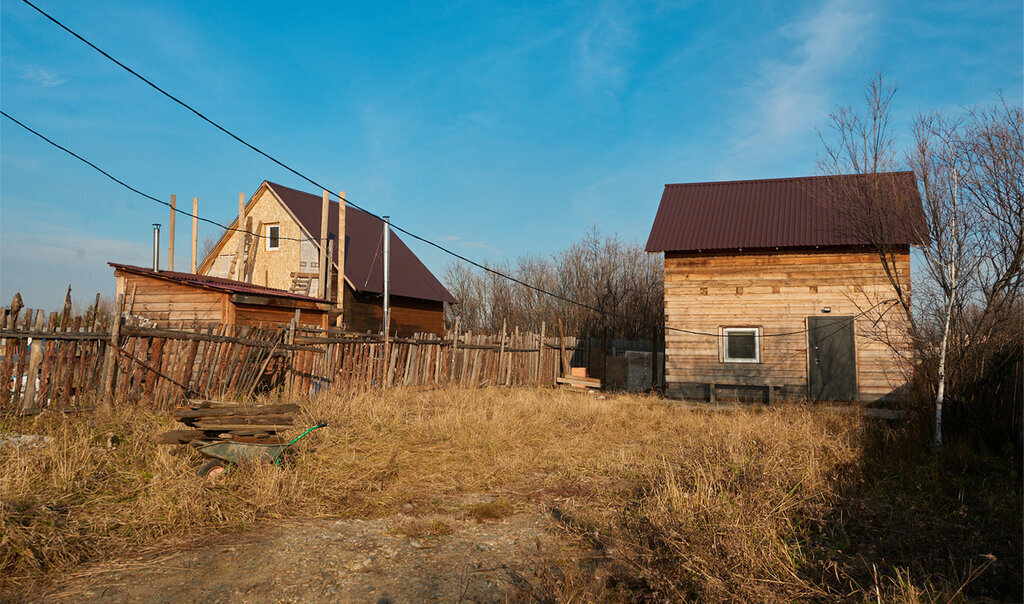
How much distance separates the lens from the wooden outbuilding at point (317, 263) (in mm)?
21719

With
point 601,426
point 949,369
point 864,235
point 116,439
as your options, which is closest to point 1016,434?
point 949,369

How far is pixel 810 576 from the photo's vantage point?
451 centimetres

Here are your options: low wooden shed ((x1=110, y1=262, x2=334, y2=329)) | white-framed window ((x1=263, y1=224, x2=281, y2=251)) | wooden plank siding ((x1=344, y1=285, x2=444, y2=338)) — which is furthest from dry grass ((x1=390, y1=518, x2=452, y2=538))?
white-framed window ((x1=263, y1=224, x2=281, y2=251))

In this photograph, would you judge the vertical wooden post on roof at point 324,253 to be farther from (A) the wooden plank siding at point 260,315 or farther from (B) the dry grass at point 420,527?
(B) the dry grass at point 420,527

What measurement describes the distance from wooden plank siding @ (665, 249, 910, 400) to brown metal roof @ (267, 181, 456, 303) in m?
11.1

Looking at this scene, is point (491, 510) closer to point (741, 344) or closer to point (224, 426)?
point (224, 426)

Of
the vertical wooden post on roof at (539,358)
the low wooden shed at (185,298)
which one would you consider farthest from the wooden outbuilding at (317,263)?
the low wooden shed at (185,298)

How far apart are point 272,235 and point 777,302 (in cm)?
1827

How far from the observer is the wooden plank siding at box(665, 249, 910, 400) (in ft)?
50.6

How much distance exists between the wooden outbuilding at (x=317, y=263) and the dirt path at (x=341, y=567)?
15636 millimetres

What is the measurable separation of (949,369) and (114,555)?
35.2ft

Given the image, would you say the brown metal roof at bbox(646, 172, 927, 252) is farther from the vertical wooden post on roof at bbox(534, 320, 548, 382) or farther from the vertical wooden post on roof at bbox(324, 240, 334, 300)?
the vertical wooden post on roof at bbox(324, 240, 334, 300)

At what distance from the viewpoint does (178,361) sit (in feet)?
31.5

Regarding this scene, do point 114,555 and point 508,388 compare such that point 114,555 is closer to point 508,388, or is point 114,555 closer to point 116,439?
point 116,439
